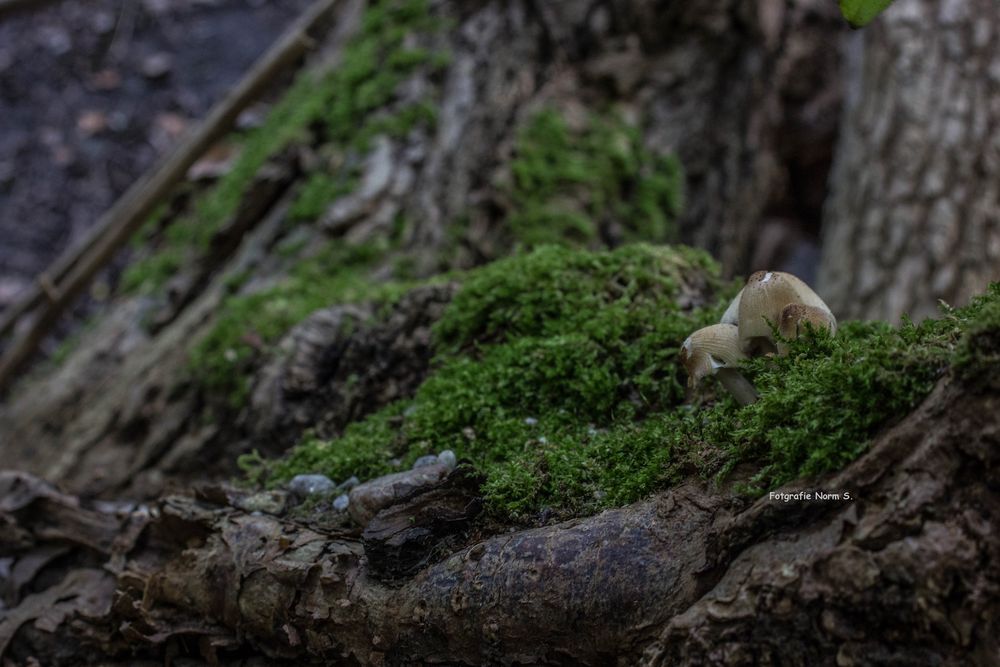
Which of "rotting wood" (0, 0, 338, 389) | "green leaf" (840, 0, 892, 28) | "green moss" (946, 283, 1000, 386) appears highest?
"green leaf" (840, 0, 892, 28)

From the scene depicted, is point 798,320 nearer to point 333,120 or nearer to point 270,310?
point 270,310

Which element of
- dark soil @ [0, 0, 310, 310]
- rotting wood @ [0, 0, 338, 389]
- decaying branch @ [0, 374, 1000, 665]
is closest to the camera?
decaying branch @ [0, 374, 1000, 665]

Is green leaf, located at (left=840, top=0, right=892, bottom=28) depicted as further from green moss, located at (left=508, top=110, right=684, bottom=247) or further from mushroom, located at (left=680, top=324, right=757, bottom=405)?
green moss, located at (left=508, top=110, right=684, bottom=247)

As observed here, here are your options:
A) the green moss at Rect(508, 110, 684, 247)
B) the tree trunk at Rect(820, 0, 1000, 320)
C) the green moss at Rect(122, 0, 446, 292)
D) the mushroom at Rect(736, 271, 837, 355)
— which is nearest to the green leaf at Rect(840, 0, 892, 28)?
the mushroom at Rect(736, 271, 837, 355)

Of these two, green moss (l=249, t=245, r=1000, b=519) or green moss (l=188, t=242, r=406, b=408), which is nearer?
green moss (l=249, t=245, r=1000, b=519)

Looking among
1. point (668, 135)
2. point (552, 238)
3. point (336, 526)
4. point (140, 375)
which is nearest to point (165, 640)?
point (336, 526)

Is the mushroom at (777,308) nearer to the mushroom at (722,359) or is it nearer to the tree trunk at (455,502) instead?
the mushroom at (722,359)

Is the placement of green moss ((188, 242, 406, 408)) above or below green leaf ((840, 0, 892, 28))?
below
